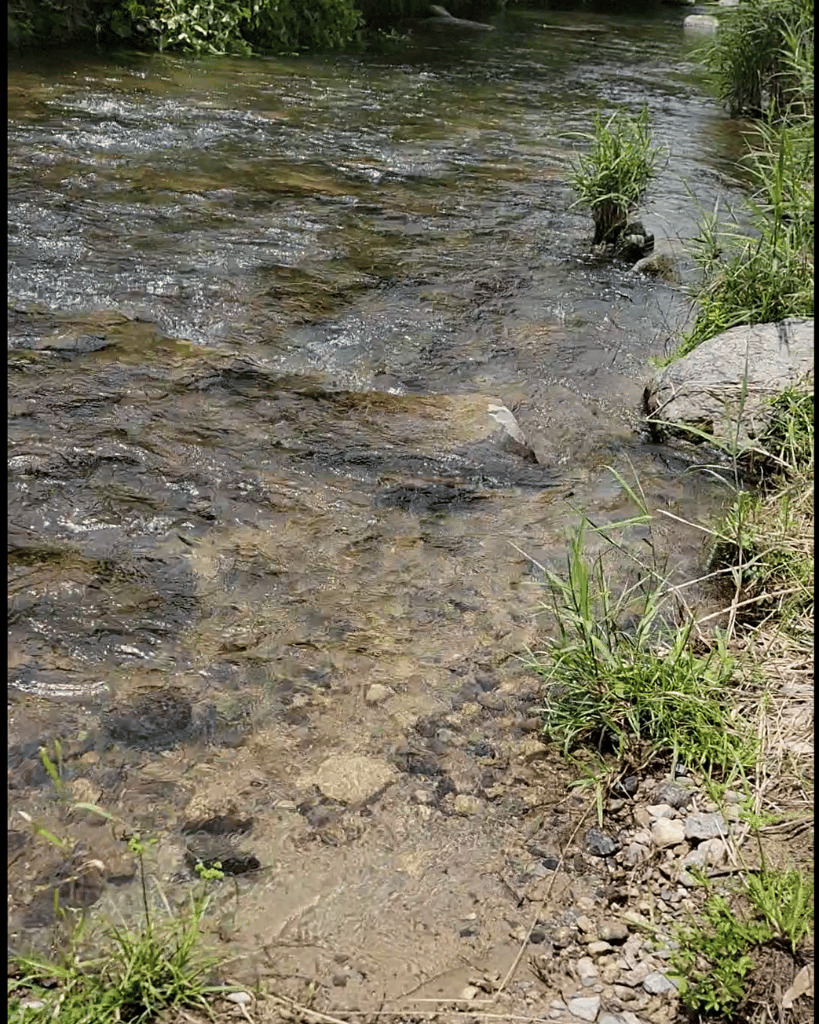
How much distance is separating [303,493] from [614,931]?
6.89ft

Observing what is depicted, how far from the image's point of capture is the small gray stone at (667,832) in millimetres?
2393

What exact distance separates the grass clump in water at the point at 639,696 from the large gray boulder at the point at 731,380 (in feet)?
4.68

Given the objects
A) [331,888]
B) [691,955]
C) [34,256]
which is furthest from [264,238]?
[691,955]

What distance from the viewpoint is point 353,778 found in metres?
2.60

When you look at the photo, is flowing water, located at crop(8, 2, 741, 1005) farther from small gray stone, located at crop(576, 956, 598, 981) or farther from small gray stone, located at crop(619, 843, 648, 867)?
small gray stone, located at crop(619, 843, 648, 867)

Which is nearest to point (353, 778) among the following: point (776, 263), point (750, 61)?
point (776, 263)

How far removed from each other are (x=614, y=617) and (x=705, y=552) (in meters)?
0.70

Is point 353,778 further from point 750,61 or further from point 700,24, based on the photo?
point 700,24

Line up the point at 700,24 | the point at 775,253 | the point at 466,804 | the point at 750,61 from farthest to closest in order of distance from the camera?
the point at 700,24 → the point at 750,61 → the point at 775,253 → the point at 466,804

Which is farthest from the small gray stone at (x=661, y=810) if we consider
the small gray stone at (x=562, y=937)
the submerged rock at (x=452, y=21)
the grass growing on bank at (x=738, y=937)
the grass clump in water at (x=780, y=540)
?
the submerged rock at (x=452, y=21)

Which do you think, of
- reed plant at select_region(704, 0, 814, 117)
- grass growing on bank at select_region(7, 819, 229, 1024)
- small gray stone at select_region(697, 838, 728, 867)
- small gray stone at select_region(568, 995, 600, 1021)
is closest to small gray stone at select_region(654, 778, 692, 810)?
small gray stone at select_region(697, 838, 728, 867)

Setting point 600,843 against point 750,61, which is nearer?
point 600,843

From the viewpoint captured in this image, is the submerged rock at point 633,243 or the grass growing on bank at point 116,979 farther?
the submerged rock at point 633,243

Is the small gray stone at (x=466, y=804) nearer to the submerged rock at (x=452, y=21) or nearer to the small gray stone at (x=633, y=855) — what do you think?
the small gray stone at (x=633, y=855)
